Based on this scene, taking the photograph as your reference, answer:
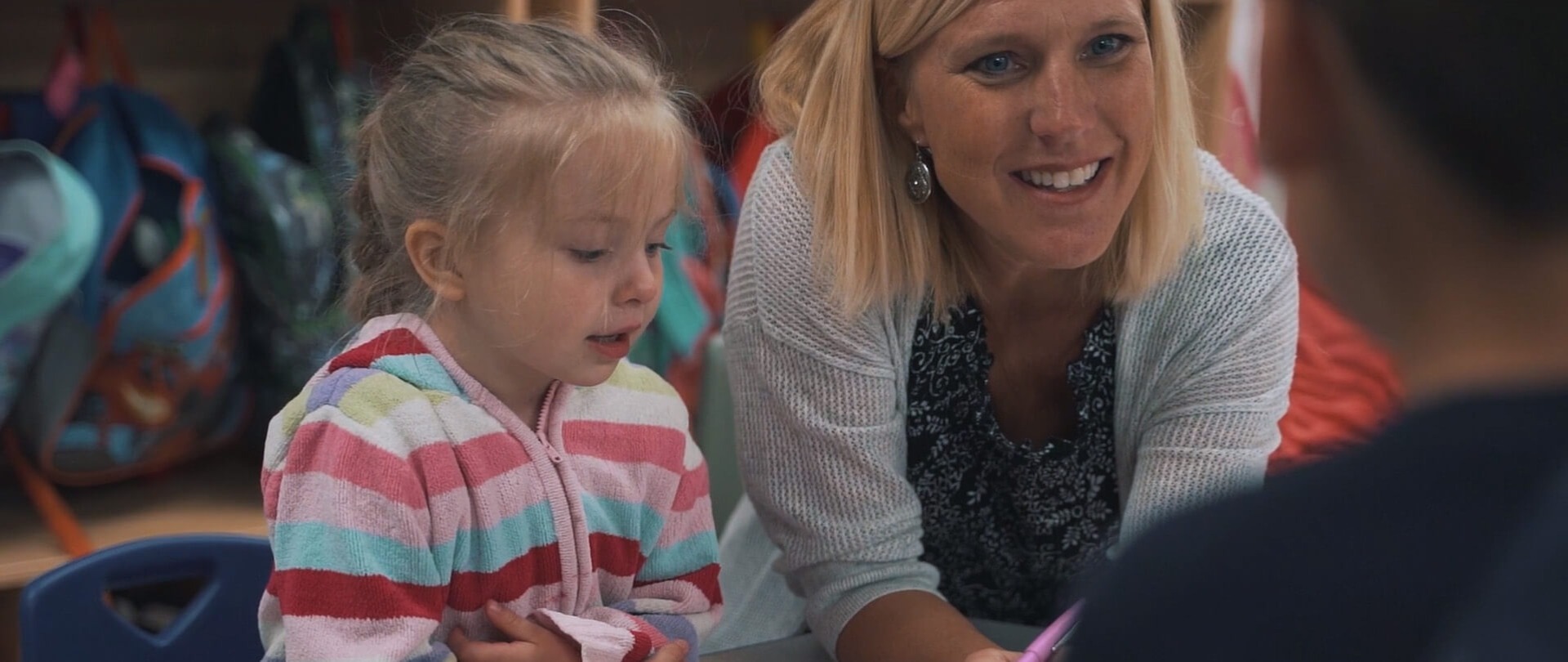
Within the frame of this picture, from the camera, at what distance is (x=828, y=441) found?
4.00ft

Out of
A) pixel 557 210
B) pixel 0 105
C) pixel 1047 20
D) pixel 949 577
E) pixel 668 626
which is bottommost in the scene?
pixel 949 577

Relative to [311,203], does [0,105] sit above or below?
above

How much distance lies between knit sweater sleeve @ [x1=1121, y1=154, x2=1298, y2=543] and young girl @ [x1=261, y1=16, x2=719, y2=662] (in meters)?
0.42

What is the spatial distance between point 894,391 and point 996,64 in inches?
11.4

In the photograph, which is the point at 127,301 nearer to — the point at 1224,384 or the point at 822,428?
the point at 822,428

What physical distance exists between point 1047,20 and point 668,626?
53 centimetres

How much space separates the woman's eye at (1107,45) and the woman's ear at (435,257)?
20.0 inches

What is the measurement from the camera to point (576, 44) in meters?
1.02

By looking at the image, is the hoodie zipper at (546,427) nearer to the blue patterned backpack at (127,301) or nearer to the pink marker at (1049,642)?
the pink marker at (1049,642)

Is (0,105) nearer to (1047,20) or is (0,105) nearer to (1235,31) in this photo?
(1047,20)

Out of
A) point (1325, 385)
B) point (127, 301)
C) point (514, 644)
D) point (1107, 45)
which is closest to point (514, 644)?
point (514, 644)

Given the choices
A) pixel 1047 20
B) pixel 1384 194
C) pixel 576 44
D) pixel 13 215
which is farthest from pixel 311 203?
pixel 1384 194

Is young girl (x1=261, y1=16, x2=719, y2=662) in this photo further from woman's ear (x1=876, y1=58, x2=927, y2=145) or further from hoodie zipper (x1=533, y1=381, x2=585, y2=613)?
woman's ear (x1=876, y1=58, x2=927, y2=145)

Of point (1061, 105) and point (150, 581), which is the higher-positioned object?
point (1061, 105)
